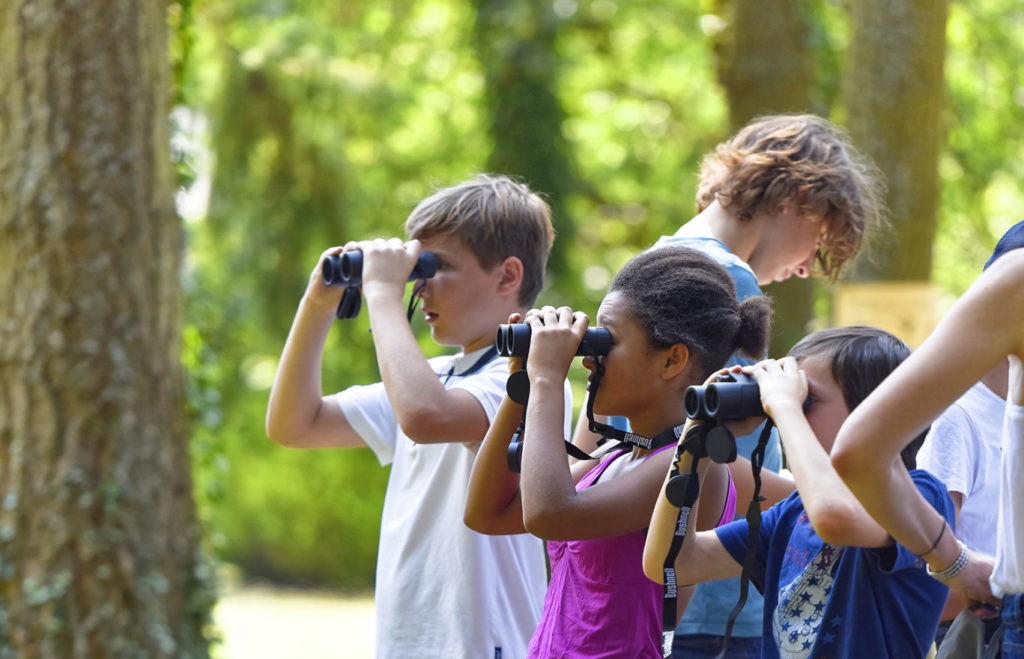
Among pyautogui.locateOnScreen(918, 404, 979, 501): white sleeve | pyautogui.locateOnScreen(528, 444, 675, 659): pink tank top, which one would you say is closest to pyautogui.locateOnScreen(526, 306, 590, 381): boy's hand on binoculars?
pyautogui.locateOnScreen(528, 444, 675, 659): pink tank top

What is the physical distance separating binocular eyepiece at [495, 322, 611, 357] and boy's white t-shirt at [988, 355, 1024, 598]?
0.75 meters

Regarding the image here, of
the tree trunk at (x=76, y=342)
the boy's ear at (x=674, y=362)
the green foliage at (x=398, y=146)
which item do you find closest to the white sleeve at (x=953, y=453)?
the boy's ear at (x=674, y=362)

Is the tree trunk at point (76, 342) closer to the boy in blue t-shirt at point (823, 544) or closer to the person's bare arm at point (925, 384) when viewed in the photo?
the boy in blue t-shirt at point (823, 544)

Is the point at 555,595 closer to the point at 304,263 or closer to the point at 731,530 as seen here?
the point at 731,530

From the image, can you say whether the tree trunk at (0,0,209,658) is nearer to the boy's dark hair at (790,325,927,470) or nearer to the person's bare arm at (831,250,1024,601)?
the boy's dark hair at (790,325,927,470)

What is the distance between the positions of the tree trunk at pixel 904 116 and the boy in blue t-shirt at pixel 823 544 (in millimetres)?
4097

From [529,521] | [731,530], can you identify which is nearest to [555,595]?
[529,521]

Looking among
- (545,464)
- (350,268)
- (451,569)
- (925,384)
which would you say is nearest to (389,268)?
(350,268)

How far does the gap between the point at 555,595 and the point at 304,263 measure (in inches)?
330

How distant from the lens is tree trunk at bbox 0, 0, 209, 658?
208 inches

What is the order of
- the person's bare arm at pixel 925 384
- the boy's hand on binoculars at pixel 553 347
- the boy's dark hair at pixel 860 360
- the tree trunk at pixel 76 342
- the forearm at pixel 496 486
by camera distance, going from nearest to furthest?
1. the person's bare arm at pixel 925 384
2. the boy's dark hair at pixel 860 360
3. the boy's hand on binoculars at pixel 553 347
4. the forearm at pixel 496 486
5. the tree trunk at pixel 76 342

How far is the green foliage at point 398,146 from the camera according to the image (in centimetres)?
888

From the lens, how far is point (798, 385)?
6.14 ft

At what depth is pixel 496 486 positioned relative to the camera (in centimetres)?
231
